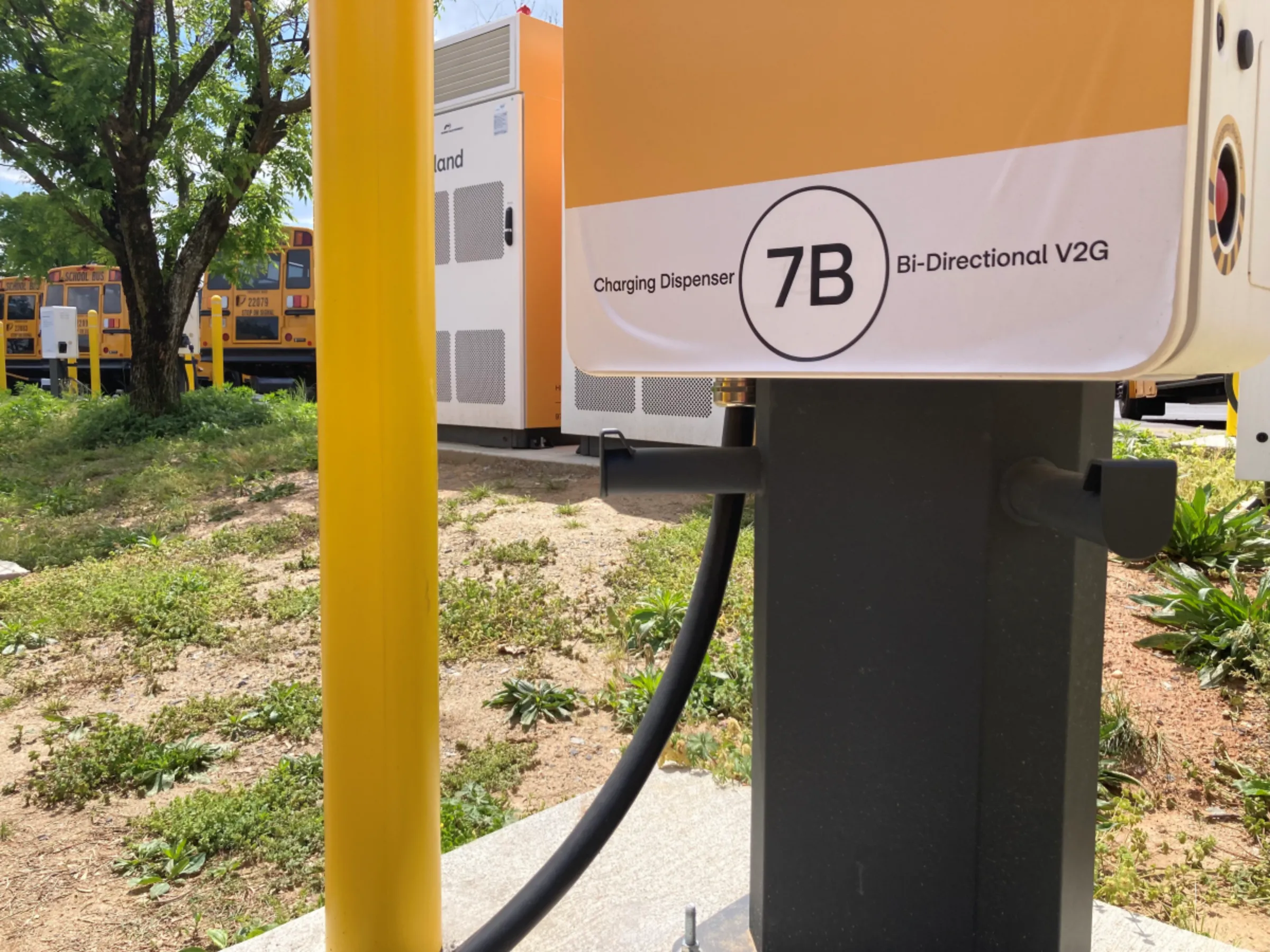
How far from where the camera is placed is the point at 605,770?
2.47 meters

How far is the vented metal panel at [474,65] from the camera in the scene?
6395 millimetres

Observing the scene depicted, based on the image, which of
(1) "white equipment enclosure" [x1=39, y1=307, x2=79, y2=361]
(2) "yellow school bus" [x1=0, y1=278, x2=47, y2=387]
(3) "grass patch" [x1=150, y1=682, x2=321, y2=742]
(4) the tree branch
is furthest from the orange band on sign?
(2) "yellow school bus" [x1=0, y1=278, x2=47, y2=387]

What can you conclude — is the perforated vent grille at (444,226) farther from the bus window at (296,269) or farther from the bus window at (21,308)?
the bus window at (21,308)

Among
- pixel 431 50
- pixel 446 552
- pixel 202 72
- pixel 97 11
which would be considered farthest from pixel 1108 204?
pixel 97 11

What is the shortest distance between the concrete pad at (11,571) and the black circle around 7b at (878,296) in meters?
4.70

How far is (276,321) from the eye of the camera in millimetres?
15781

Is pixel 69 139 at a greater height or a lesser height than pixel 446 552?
greater

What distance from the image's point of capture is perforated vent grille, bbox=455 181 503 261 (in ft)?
21.4

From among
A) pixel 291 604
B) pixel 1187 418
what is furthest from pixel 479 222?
pixel 1187 418

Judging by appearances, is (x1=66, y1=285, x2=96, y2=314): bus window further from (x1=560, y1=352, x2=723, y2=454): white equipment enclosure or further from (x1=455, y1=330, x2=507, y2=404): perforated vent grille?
(x1=560, y1=352, x2=723, y2=454): white equipment enclosure

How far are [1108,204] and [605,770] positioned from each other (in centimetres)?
203

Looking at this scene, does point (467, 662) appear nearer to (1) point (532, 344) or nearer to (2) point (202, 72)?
(1) point (532, 344)

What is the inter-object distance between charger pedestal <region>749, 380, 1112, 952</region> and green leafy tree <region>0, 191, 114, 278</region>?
9763 mm

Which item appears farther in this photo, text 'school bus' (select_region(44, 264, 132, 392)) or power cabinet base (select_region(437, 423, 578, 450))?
text 'school bus' (select_region(44, 264, 132, 392))
